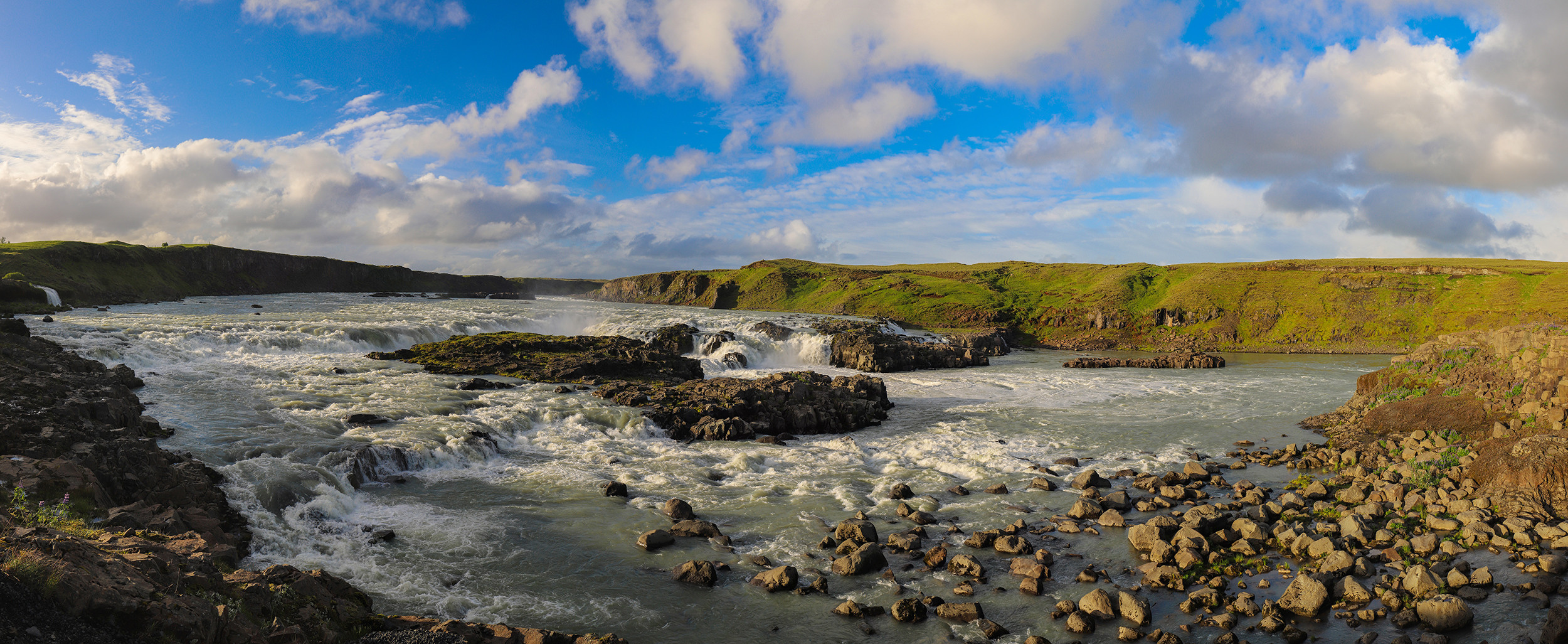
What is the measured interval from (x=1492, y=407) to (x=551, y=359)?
44.4 m

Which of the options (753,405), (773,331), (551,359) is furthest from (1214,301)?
(551,359)

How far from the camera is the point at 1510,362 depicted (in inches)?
930

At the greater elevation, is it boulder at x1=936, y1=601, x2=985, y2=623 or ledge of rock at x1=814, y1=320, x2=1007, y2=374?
ledge of rock at x1=814, y1=320, x2=1007, y2=374

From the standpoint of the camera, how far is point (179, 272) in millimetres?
108875

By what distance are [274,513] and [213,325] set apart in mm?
42823

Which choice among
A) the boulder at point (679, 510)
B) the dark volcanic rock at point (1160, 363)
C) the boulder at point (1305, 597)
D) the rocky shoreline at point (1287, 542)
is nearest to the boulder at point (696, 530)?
the rocky shoreline at point (1287, 542)

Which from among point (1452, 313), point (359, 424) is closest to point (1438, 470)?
point (359, 424)

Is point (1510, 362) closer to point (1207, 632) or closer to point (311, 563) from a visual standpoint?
point (1207, 632)

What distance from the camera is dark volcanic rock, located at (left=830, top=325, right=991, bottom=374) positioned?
189ft

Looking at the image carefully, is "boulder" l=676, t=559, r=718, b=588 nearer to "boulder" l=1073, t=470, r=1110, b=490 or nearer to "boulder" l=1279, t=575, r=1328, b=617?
"boulder" l=1279, t=575, r=1328, b=617

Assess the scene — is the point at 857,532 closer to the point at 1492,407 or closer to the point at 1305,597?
the point at 1305,597

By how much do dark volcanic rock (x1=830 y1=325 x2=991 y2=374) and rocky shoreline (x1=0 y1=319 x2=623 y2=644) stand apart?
46.4 meters

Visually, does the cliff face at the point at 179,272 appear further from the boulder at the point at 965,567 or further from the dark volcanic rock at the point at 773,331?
the boulder at the point at 965,567

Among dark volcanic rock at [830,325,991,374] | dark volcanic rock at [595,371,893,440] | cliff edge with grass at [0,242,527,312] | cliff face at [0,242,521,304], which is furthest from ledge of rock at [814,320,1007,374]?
cliff face at [0,242,521,304]
